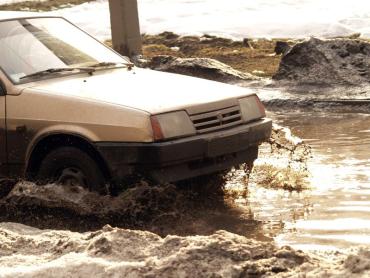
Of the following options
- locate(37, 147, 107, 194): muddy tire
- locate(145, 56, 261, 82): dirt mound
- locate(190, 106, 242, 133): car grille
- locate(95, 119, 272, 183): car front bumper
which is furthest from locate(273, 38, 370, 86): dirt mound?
locate(37, 147, 107, 194): muddy tire

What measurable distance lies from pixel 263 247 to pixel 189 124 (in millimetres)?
1785

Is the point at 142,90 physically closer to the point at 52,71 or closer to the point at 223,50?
the point at 52,71

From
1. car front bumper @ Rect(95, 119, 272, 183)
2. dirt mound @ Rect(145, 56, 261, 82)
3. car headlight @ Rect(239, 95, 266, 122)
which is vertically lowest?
dirt mound @ Rect(145, 56, 261, 82)

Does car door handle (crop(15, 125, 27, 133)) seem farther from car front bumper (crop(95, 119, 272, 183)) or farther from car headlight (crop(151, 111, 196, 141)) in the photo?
→ car headlight (crop(151, 111, 196, 141))

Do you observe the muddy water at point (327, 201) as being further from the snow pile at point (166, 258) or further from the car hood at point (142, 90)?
the snow pile at point (166, 258)

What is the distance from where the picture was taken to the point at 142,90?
667 cm

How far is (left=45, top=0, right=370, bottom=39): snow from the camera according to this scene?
21.4 meters

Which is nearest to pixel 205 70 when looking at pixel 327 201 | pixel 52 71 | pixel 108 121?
pixel 52 71

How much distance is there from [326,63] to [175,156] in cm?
707

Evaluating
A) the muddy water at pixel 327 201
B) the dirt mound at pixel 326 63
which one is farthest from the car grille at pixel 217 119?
the dirt mound at pixel 326 63

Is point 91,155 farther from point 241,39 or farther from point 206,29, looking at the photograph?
point 206,29

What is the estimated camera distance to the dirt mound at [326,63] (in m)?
12.5

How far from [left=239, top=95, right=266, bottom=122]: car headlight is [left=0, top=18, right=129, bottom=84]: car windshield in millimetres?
1359

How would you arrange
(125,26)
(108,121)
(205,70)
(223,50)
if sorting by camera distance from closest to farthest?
1. (108,121)
2. (205,70)
3. (125,26)
4. (223,50)
